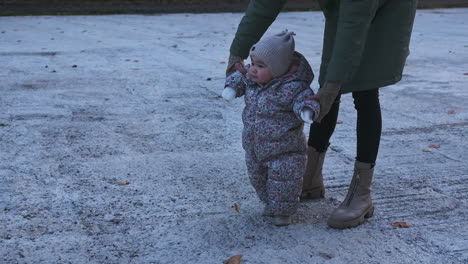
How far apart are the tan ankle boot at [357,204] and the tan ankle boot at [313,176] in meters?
0.26

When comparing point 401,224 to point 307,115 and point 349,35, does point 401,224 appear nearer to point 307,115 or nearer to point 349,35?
point 307,115

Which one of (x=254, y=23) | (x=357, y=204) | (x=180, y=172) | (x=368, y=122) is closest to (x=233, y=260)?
(x=357, y=204)

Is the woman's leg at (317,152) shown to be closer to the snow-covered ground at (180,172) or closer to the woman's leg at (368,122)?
the snow-covered ground at (180,172)

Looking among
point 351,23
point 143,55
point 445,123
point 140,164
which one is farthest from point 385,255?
point 143,55

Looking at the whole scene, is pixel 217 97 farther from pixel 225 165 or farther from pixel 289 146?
pixel 289 146

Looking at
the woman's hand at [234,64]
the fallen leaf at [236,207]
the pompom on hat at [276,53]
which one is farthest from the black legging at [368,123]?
the fallen leaf at [236,207]

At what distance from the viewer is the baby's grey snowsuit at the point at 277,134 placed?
3.18 meters

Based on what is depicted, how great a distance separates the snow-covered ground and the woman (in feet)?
0.56

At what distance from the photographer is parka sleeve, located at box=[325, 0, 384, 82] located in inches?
118

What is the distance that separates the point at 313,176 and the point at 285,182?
0.47 meters

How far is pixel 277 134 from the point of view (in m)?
3.19

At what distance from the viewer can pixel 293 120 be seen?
3.20 metres

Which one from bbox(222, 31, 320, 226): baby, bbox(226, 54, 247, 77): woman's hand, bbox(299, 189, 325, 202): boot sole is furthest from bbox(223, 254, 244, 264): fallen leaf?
bbox(226, 54, 247, 77): woman's hand

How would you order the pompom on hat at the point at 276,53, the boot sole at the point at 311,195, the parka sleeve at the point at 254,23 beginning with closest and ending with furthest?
the pompom on hat at the point at 276,53
the parka sleeve at the point at 254,23
the boot sole at the point at 311,195
